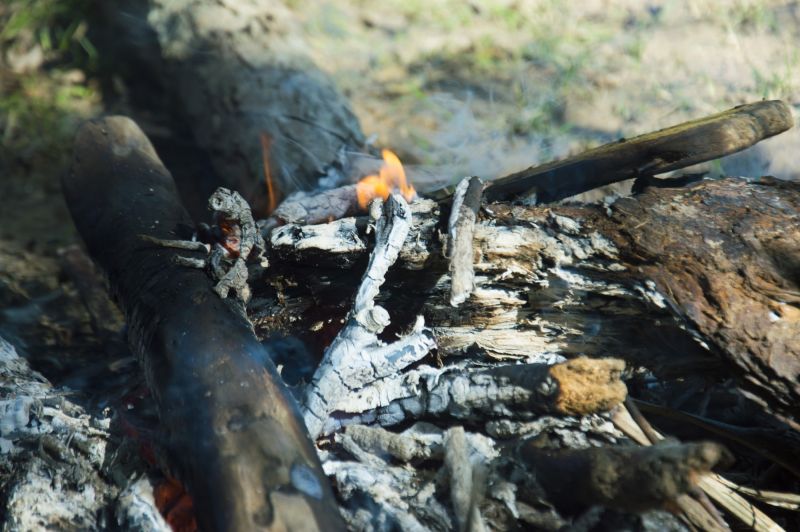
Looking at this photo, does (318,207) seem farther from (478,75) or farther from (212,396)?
(478,75)

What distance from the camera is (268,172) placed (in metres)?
3.50

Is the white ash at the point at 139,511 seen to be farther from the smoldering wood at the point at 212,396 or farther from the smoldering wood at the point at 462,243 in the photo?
the smoldering wood at the point at 462,243

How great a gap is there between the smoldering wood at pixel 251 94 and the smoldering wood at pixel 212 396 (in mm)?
1074

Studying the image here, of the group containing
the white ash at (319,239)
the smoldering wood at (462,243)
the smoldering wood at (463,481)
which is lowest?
the smoldering wood at (463,481)

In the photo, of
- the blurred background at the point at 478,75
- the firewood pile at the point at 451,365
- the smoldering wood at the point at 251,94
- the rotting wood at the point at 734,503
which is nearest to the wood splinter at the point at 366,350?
the firewood pile at the point at 451,365

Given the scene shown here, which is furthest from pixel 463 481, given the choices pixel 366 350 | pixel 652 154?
pixel 652 154

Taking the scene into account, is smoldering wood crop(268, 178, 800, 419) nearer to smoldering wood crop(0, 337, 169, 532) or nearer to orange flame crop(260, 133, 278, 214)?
smoldering wood crop(0, 337, 169, 532)

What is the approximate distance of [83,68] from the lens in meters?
4.86

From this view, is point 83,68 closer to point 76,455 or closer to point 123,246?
point 123,246

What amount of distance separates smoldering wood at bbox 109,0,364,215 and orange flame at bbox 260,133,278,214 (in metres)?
0.01

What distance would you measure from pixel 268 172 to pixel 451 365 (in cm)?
170

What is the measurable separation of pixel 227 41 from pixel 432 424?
2.78 metres

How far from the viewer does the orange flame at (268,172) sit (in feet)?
11.1

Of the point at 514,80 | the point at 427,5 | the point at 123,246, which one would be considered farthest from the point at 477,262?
the point at 427,5
